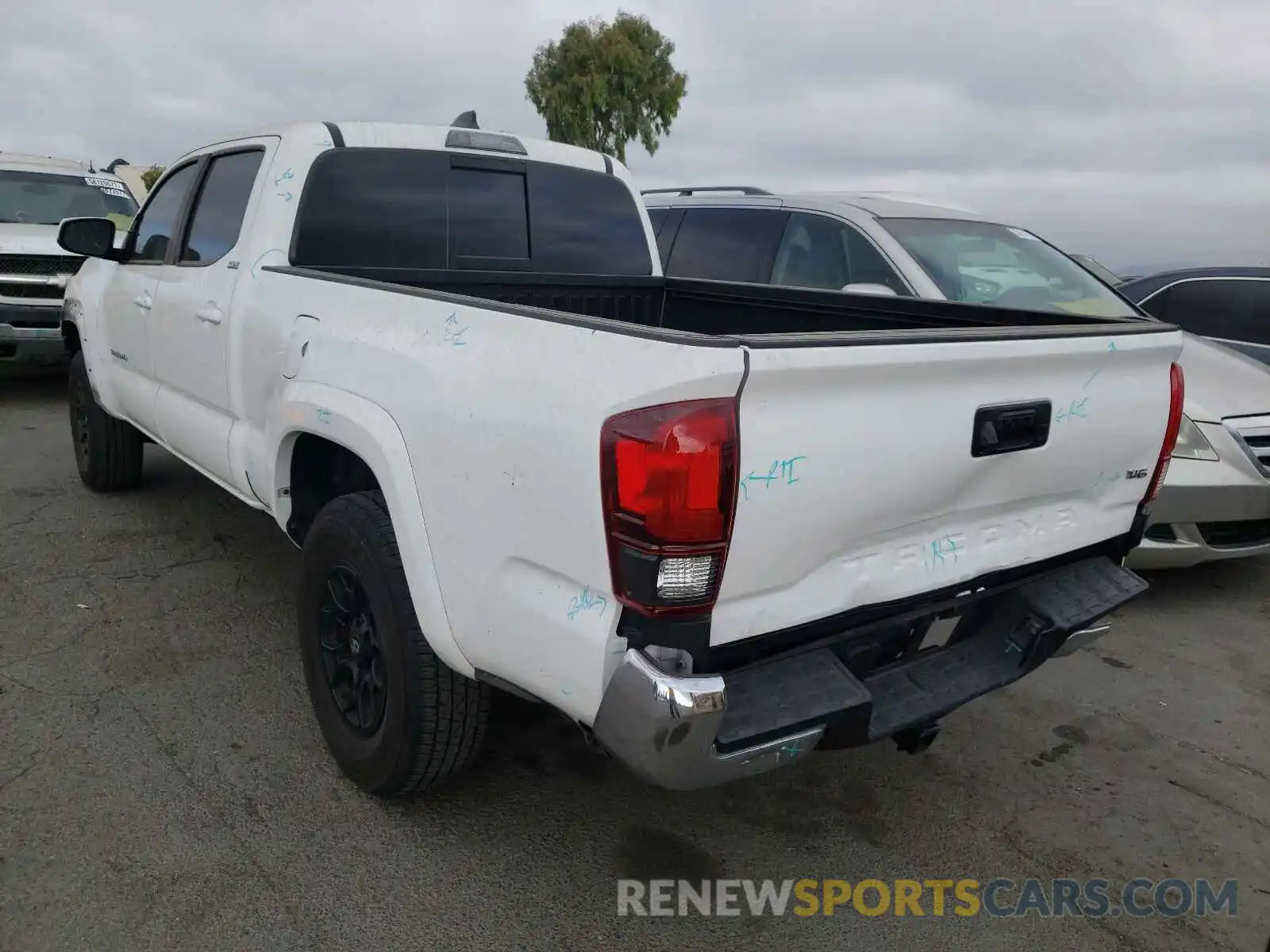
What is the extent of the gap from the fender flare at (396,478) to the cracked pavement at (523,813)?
0.67m

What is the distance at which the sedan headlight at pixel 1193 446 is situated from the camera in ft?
14.7

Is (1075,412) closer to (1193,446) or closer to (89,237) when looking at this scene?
(1193,446)

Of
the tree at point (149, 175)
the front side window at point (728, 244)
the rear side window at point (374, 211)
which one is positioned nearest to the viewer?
the rear side window at point (374, 211)

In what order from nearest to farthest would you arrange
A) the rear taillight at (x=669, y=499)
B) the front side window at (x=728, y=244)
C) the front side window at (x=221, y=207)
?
1. the rear taillight at (x=669, y=499)
2. the front side window at (x=221, y=207)
3. the front side window at (x=728, y=244)

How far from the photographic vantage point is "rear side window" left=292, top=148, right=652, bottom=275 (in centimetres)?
355

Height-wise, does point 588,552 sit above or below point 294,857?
above

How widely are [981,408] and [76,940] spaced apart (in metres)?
2.45

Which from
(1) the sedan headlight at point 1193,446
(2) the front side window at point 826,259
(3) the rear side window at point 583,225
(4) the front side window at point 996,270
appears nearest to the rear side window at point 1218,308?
(4) the front side window at point 996,270

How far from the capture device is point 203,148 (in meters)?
4.32

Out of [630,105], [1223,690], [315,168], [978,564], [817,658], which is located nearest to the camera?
[817,658]

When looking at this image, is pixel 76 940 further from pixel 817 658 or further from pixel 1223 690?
pixel 1223 690

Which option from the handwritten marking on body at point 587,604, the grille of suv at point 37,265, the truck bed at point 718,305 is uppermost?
the truck bed at point 718,305

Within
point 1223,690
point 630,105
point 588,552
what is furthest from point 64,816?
point 630,105

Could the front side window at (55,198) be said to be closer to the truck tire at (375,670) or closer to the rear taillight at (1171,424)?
the truck tire at (375,670)
